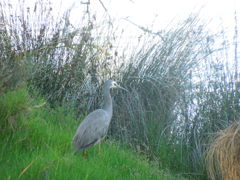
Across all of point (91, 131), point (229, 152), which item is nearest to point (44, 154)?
point (91, 131)

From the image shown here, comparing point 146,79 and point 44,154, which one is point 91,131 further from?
point 146,79

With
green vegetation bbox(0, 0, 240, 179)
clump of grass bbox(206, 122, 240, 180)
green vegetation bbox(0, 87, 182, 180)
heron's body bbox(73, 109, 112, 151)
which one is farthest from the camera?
green vegetation bbox(0, 0, 240, 179)

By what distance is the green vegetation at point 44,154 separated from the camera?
12.8ft

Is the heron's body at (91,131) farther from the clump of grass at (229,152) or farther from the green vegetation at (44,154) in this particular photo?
the clump of grass at (229,152)

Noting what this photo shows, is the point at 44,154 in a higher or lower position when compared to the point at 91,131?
lower

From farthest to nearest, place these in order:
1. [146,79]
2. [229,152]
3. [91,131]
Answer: [146,79] → [91,131] → [229,152]

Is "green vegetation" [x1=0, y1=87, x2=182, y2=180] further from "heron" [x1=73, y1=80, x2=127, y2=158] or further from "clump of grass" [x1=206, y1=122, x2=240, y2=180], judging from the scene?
"clump of grass" [x1=206, y1=122, x2=240, y2=180]

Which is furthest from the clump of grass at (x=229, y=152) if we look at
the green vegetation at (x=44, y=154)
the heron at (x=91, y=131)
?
the heron at (x=91, y=131)

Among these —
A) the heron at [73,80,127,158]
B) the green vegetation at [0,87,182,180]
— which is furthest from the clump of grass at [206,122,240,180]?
the heron at [73,80,127,158]

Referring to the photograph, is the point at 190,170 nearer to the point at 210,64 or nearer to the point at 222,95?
the point at 222,95

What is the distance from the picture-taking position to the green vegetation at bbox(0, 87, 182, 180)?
3.90m

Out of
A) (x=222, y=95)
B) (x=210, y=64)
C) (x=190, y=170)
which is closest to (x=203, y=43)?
(x=210, y=64)

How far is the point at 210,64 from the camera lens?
7.71 meters

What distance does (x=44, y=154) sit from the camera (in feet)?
14.3
